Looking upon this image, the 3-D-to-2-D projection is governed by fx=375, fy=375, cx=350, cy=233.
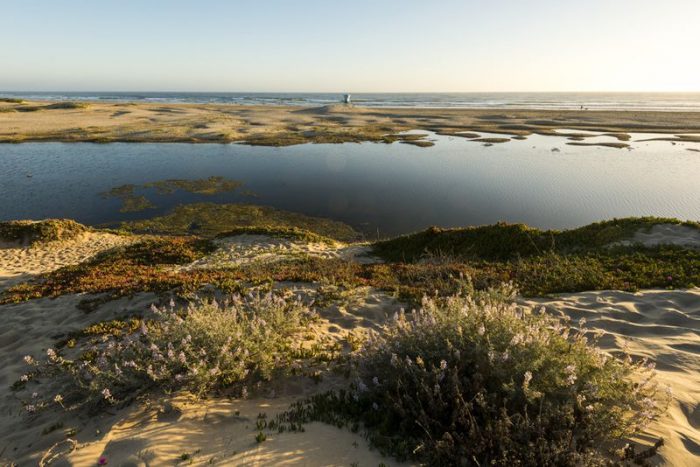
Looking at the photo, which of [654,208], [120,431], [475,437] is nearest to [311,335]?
[120,431]

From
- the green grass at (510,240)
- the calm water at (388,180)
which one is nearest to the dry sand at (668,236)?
the green grass at (510,240)

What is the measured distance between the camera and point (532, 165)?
34.9 meters

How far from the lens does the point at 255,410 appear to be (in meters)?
4.99

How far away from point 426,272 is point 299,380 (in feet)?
20.7

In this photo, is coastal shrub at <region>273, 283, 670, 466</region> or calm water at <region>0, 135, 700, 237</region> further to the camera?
calm water at <region>0, 135, 700, 237</region>

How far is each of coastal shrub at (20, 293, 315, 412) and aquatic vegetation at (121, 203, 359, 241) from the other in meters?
15.3

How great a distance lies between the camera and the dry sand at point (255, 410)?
161 inches

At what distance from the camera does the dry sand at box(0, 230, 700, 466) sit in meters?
4.09

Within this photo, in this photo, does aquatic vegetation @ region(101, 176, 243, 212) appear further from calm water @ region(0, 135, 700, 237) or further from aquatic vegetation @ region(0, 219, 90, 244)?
aquatic vegetation @ region(0, 219, 90, 244)

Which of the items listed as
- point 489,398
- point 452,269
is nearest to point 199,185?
point 452,269

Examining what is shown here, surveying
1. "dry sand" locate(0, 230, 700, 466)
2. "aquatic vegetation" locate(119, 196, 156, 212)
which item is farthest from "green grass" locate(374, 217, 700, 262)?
"aquatic vegetation" locate(119, 196, 156, 212)

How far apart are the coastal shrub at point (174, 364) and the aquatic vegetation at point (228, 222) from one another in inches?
601

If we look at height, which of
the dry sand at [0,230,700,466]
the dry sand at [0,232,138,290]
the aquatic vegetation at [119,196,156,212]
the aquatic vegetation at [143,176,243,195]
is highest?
the aquatic vegetation at [143,176,243,195]

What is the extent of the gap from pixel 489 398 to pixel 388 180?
2704 cm
